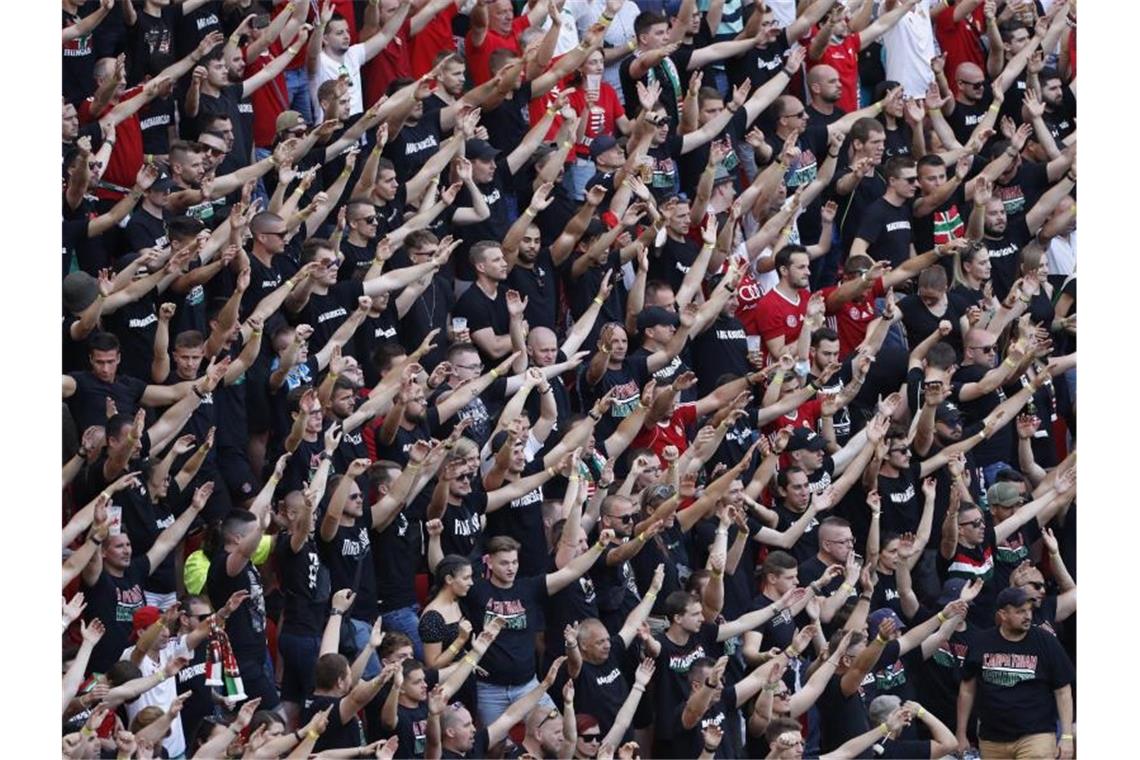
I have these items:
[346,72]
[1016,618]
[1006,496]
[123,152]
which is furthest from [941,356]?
[123,152]

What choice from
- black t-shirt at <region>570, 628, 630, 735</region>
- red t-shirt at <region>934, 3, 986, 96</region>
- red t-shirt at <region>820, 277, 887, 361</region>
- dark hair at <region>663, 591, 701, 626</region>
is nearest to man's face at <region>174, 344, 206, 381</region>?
black t-shirt at <region>570, 628, 630, 735</region>

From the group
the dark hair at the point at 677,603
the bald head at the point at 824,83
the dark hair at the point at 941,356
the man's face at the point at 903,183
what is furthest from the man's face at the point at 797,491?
the bald head at the point at 824,83

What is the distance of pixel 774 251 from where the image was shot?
18875 mm

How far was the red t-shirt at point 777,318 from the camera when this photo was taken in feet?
60.8

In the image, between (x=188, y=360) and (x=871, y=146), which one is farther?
(x=871, y=146)

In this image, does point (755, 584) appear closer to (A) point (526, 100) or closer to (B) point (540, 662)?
(B) point (540, 662)

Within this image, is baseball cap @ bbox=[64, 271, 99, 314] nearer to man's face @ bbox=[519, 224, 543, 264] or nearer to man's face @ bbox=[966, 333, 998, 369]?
man's face @ bbox=[519, 224, 543, 264]

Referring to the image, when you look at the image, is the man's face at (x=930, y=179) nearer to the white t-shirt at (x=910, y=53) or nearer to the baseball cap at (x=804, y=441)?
the white t-shirt at (x=910, y=53)

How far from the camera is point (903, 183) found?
1942 cm

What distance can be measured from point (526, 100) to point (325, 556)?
4165 mm

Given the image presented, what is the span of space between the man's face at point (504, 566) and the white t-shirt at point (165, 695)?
1.81 m

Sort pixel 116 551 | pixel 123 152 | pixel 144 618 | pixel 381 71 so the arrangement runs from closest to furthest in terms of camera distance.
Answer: pixel 144 618, pixel 116 551, pixel 123 152, pixel 381 71

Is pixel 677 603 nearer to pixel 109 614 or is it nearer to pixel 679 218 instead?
pixel 109 614

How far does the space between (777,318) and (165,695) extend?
17.5ft
